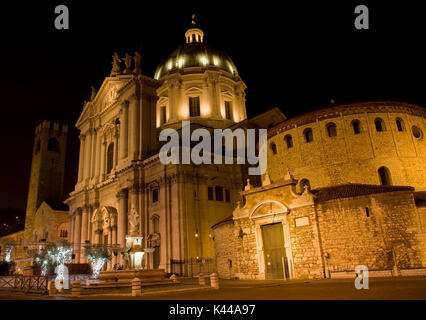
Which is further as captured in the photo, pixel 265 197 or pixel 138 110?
pixel 138 110

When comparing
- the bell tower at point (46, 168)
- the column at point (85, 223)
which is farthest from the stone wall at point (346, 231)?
the bell tower at point (46, 168)

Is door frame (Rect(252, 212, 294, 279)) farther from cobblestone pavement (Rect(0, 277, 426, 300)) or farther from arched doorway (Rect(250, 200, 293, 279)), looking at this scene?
cobblestone pavement (Rect(0, 277, 426, 300))

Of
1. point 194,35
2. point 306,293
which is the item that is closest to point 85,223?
point 194,35

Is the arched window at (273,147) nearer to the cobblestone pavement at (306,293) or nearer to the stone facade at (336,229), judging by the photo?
the stone facade at (336,229)

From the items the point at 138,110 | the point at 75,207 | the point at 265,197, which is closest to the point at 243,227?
the point at 265,197

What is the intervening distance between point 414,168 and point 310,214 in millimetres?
10321

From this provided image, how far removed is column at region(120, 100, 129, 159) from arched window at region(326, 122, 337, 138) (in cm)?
2321

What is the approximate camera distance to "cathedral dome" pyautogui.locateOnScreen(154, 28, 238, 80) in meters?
48.3

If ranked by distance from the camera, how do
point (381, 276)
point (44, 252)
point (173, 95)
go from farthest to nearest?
point (173, 95) → point (44, 252) → point (381, 276)

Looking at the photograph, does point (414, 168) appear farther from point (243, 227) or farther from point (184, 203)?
point (184, 203)

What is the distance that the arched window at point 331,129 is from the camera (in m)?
26.8

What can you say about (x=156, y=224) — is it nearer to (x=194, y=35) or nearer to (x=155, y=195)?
(x=155, y=195)
